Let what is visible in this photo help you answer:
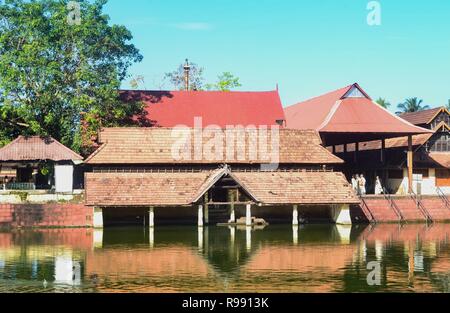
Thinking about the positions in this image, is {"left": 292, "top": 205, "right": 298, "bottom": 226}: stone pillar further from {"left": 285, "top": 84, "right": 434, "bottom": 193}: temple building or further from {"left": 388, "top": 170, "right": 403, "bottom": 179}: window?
{"left": 388, "top": 170, "right": 403, "bottom": 179}: window

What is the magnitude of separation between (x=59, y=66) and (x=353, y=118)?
60.4 ft

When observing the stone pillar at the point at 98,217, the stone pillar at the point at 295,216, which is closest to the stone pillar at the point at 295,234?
the stone pillar at the point at 295,216

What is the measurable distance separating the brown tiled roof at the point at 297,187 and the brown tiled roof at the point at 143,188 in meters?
2.66

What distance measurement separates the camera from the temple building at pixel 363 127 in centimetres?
4100

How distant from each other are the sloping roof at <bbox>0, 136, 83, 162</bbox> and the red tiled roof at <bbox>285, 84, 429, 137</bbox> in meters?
15.3

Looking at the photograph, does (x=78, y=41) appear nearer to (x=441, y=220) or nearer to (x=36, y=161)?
(x=36, y=161)

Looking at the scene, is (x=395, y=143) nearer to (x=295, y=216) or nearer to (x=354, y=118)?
(x=354, y=118)

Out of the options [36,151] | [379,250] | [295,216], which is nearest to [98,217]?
[36,151]

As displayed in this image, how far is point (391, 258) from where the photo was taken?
25.1 metres

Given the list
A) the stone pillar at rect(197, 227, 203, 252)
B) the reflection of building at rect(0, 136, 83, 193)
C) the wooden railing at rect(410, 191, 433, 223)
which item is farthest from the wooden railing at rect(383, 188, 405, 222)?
the reflection of building at rect(0, 136, 83, 193)

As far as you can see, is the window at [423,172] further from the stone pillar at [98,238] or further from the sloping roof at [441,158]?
the stone pillar at [98,238]

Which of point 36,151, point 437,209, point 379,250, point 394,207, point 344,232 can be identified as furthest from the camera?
point 437,209

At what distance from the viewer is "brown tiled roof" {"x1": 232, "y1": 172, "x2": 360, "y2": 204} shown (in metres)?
35.6

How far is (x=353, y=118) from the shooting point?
41906mm
